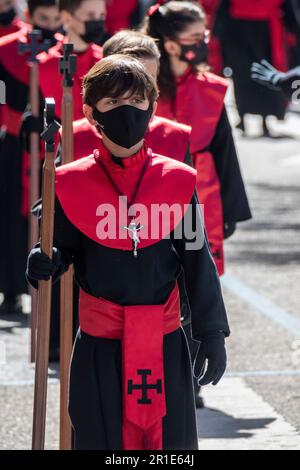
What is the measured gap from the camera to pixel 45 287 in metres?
4.66

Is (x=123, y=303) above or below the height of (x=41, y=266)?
below

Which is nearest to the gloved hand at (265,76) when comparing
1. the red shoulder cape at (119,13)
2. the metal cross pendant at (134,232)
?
the metal cross pendant at (134,232)

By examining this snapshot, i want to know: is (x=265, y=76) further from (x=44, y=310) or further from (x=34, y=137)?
(x=44, y=310)

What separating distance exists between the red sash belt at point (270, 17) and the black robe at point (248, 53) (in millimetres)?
59

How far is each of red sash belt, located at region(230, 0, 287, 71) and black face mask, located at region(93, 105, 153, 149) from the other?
10977 mm

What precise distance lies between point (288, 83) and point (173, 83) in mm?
1148

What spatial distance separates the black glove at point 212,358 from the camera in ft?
15.6

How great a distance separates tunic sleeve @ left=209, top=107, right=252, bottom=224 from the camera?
7023mm

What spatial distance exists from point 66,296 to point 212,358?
801 millimetres

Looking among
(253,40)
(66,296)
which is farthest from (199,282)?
(253,40)

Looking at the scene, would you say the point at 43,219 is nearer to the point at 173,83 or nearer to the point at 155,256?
the point at 155,256

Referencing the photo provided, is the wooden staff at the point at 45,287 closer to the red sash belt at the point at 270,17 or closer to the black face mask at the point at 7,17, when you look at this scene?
the black face mask at the point at 7,17

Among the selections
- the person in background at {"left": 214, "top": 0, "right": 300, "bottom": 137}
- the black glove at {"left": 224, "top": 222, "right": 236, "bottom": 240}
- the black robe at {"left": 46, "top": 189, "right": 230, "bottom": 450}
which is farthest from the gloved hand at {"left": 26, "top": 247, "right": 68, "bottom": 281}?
the person in background at {"left": 214, "top": 0, "right": 300, "bottom": 137}

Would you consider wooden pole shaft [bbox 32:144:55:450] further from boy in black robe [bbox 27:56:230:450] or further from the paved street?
the paved street
